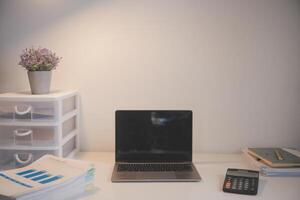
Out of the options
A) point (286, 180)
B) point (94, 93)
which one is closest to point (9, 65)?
point (94, 93)

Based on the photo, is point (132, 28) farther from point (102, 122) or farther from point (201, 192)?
point (201, 192)

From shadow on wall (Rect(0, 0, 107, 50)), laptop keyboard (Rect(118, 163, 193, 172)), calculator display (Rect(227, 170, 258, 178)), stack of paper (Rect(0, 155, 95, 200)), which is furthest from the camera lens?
shadow on wall (Rect(0, 0, 107, 50))

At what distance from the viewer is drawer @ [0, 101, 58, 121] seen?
1.18 meters

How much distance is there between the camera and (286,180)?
109 centimetres

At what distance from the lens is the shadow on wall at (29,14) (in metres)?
1.39

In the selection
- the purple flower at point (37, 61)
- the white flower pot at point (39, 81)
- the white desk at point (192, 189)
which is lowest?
the white desk at point (192, 189)

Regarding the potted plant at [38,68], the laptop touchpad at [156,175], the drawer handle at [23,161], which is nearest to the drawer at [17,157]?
the drawer handle at [23,161]

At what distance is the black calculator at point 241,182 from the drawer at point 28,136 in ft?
2.20

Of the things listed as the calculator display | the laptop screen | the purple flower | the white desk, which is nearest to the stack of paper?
the white desk

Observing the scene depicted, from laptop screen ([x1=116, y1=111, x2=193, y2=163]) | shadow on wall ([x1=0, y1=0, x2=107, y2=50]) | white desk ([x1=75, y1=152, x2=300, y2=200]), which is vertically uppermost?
shadow on wall ([x1=0, y1=0, x2=107, y2=50])

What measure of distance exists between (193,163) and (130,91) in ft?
1.47

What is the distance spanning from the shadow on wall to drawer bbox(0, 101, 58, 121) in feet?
1.27

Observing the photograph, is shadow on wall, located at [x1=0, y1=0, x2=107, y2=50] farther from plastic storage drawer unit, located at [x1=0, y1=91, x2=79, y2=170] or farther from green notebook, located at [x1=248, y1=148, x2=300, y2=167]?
green notebook, located at [x1=248, y1=148, x2=300, y2=167]

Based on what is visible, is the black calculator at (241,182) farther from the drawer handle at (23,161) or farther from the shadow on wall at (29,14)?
the shadow on wall at (29,14)
